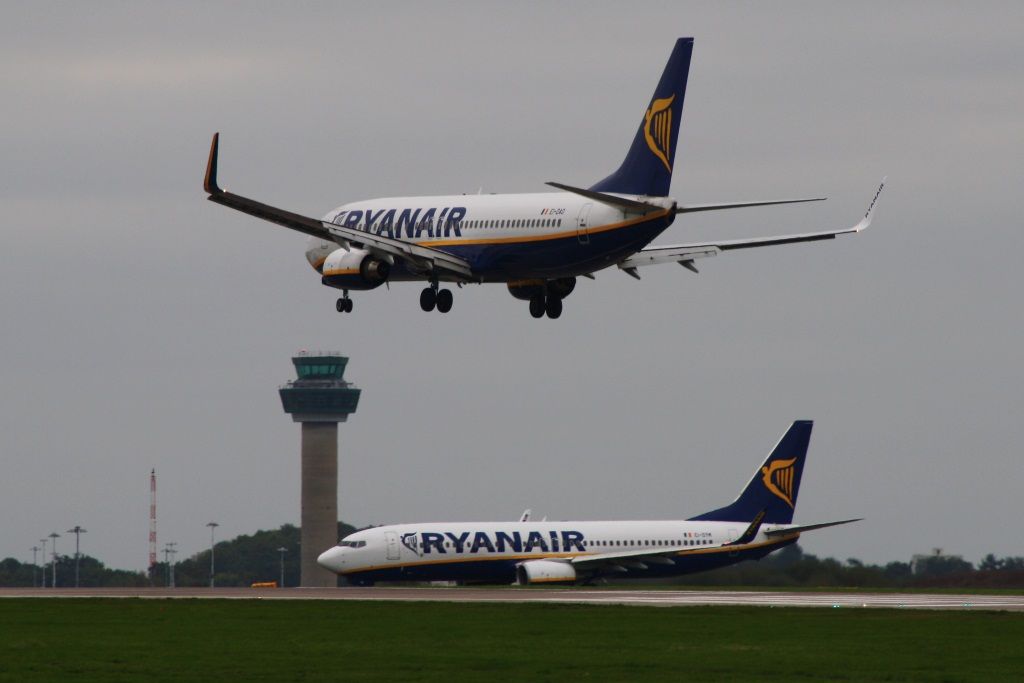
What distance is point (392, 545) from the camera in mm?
127250

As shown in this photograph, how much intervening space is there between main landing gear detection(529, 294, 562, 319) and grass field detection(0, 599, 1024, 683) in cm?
1281

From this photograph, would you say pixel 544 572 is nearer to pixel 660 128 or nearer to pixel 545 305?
pixel 545 305

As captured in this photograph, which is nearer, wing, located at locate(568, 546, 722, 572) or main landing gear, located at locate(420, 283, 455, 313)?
main landing gear, located at locate(420, 283, 455, 313)

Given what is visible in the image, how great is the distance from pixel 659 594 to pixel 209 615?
33009 mm

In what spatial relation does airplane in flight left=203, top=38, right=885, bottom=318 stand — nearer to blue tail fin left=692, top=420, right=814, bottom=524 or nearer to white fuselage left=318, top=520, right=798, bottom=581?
white fuselage left=318, top=520, right=798, bottom=581

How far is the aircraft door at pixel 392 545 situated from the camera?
126875mm

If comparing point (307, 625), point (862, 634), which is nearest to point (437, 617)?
point (307, 625)

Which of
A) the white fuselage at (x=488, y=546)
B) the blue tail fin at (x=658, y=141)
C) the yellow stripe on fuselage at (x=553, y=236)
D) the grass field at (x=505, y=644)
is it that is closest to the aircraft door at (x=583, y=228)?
the yellow stripe on fuselage at (x=553, y=236)

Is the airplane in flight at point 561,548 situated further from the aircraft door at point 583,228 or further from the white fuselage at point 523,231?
the aircraft door at point 583,228

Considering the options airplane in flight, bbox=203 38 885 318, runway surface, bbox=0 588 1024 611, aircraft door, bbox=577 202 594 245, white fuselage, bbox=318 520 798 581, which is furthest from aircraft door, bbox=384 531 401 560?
aircraft door, bbox=577 202 594 245

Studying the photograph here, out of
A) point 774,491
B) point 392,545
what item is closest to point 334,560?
point 392,545

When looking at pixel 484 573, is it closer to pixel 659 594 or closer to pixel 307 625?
pixel 659 594

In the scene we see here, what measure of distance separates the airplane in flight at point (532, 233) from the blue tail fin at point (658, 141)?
4cm

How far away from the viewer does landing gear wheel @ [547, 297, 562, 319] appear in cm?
8375
